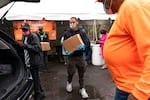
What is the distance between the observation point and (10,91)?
355cm

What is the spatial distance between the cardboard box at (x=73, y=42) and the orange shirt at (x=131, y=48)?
13.4ft

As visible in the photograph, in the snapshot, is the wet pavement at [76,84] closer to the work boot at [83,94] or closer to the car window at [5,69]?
the work boot at [83,94]

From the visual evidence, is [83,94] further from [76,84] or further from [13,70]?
[13,70]

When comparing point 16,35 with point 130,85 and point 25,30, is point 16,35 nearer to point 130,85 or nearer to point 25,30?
point 25,30

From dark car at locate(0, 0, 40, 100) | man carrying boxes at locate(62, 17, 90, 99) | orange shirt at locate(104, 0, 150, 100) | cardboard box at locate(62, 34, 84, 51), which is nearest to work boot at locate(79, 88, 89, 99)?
man carrying boxes at locate(62, 17, 90, 99)

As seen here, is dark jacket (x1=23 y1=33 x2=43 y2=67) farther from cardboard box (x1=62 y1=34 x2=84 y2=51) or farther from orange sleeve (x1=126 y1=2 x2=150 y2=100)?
orange sleeve (x1=126 y1=2 x2=150 y2=100)

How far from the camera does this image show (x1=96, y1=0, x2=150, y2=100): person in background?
1810 millimetres

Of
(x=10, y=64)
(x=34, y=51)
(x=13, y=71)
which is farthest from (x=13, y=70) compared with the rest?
(x=34, y=51)

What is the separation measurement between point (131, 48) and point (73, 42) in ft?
14.5

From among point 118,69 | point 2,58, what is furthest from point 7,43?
point 118,69

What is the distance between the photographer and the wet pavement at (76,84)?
6.94 meters

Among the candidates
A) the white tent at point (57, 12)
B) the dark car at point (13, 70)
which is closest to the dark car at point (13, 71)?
the dark car at point (13, 70)

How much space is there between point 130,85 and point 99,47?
8044 mm

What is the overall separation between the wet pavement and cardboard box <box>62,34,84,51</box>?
1.17 m
